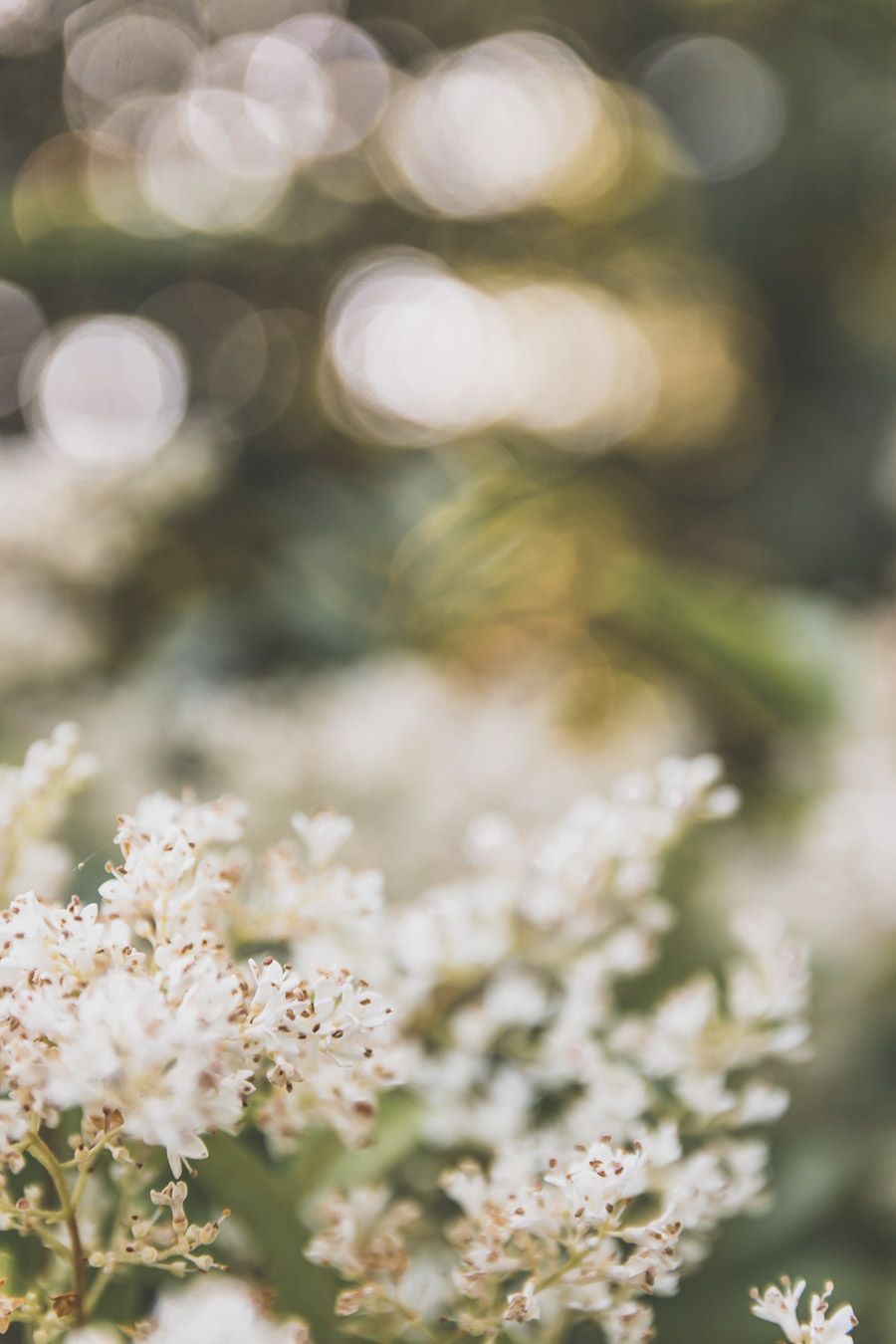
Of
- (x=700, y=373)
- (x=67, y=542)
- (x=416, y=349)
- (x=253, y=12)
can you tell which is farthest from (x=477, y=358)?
(x=67, y=542)

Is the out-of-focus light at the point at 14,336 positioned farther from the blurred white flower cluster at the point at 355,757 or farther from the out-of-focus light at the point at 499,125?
the blurred white flower cluster at the point at 355,757

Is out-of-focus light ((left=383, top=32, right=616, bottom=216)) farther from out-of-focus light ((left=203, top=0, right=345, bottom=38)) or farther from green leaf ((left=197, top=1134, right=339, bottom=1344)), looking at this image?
green leaf ((left=197, top=1134, right=339, bottom=1344))

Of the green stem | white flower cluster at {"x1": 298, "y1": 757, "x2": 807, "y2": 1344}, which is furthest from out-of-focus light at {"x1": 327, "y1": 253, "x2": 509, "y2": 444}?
the green stem

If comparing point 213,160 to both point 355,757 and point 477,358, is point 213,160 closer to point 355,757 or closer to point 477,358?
point 477,358

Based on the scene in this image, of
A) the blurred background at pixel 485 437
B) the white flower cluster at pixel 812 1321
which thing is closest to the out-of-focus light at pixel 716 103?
the blurred background at pixel 485 437

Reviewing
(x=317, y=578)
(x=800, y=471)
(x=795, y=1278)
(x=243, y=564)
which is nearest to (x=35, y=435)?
(x=243, y=564)
